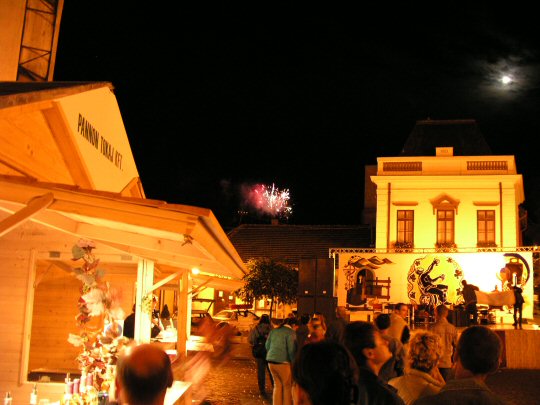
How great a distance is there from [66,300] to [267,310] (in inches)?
927

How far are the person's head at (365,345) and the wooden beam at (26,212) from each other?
2329mm

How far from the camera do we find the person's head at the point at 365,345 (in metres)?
3.83

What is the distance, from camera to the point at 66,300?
11805 mm

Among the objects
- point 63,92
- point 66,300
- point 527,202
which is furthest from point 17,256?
point 527,202

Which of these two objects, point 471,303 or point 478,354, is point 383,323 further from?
point 471,303

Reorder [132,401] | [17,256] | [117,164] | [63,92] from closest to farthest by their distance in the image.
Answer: [132,401] < [17,256] < [63,92] < [117,164]

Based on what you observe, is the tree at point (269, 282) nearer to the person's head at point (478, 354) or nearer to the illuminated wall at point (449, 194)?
the illuminated wall at point (449, 194)

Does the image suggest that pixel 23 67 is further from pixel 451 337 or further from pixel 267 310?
pixel 267 310

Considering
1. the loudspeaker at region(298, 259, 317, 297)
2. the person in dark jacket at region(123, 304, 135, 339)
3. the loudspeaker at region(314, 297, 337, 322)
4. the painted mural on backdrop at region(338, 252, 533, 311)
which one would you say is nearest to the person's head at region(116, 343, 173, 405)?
the person in dark jacket at region(123, 304, 135, 339)

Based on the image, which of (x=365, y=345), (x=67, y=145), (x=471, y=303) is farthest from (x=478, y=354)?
(x=471, y=303)

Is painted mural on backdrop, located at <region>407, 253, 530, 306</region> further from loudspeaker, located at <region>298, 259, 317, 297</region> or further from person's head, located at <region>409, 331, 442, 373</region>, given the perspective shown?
person's head, located at <region>409, 331, 442, 373</region>

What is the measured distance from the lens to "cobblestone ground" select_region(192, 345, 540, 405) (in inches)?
460

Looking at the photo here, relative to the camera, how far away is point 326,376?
2.63m

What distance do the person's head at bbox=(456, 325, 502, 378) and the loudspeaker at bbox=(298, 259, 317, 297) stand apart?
19.7 meters
